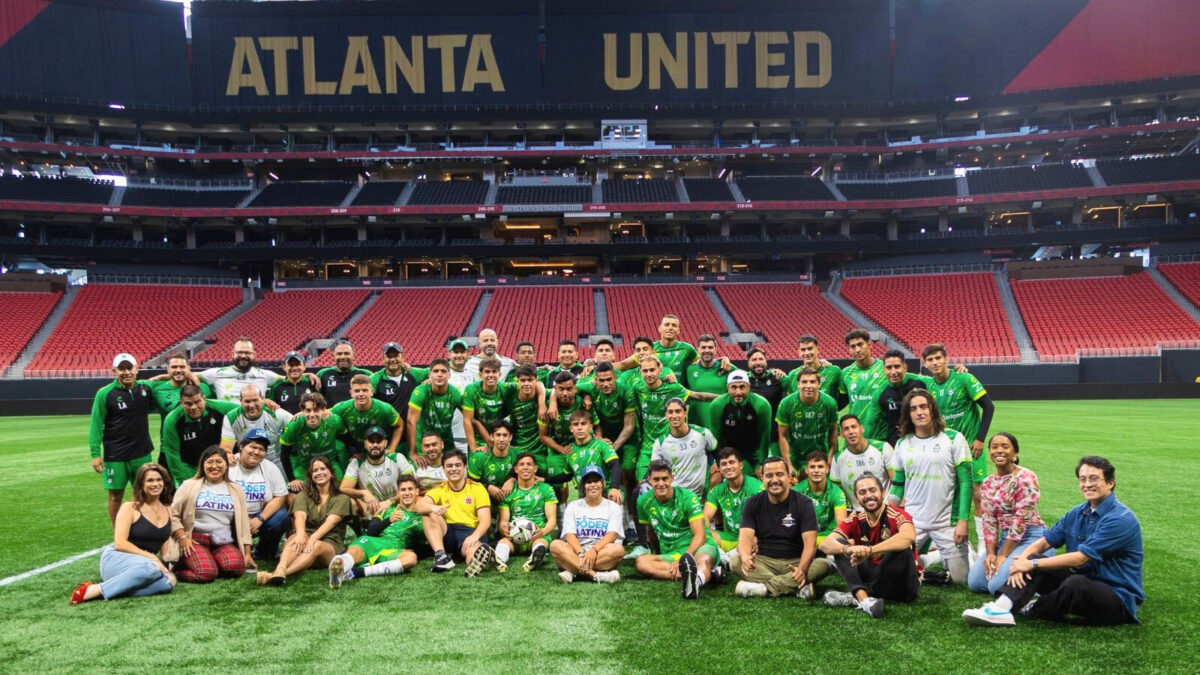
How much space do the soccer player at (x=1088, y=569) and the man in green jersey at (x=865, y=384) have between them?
2692 mm

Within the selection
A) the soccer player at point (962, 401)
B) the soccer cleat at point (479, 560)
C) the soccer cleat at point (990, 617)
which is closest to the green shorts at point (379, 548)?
the soccer cleat at point (479, 560)

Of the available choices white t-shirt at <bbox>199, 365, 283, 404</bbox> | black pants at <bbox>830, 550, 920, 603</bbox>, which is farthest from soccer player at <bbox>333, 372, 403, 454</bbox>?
black pants at <bbox>830, 550, 920, 603</bbox>

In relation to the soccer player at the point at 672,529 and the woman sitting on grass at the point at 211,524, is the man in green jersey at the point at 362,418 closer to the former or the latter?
the woman sitting on grass at the point at 211,524

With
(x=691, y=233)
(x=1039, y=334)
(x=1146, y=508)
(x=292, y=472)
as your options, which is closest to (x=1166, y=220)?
(x=1039, y=334)

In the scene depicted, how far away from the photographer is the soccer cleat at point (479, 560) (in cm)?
685

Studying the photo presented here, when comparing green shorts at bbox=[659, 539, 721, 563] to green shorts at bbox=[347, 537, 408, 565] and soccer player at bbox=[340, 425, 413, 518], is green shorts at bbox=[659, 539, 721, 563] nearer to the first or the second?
green shorts at bbox=[347, 537, 408, 565]

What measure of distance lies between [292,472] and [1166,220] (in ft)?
155

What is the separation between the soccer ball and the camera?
757 centimetres

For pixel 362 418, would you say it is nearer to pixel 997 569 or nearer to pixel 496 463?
pixel 496 463

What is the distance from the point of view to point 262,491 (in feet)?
24.3

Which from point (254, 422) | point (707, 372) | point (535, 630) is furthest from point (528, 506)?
point (254, 422)

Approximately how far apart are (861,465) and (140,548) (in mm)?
7067

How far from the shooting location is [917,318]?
34.7m

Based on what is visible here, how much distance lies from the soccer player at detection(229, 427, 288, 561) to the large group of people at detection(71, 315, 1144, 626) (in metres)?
0.02
